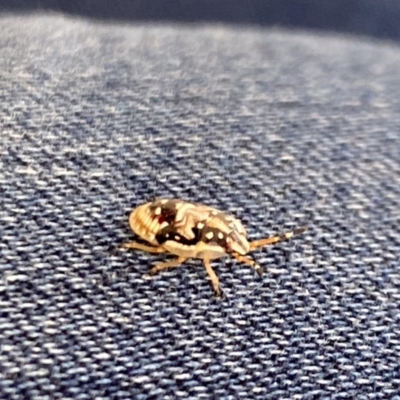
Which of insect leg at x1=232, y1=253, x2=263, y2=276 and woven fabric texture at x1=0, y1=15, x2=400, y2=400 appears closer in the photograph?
woven fabric texture at x1=0, y1=15, x2=400, y2=400

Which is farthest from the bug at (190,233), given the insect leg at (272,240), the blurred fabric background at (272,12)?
the blurred fabric background at (272,12)

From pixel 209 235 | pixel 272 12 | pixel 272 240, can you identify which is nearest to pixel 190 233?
pixel 209 235

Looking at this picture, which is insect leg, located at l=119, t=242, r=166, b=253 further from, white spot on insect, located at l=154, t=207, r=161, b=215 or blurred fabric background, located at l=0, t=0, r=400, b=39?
blurred fabric background, located at l=0, t=0, r=400, b=39

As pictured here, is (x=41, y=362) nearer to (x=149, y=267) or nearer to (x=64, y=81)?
(x=149, y=267)

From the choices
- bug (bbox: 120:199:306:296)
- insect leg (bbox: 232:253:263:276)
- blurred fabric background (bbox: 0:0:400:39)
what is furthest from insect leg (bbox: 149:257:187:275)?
blurred fabric background (bbox: 0:0:400:39)

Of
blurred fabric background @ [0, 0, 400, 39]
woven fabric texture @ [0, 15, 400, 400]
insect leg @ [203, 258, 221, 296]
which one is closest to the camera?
woven fabric texture @ [0, 15, 400, 400]

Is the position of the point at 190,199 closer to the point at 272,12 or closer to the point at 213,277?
the point at 213,277
